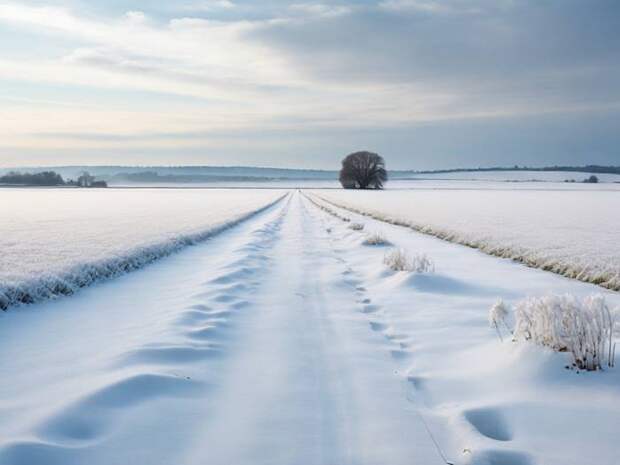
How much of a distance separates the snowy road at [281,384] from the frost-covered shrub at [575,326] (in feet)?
0.69

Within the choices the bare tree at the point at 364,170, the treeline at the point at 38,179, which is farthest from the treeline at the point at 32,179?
the bare tree at the point at 364,170

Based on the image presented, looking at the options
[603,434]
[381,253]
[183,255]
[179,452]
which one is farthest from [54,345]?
[381,253]

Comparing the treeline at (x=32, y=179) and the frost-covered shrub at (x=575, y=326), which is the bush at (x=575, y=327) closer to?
the frost-covered shrub at (x=575, y=326)

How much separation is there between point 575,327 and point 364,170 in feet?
356

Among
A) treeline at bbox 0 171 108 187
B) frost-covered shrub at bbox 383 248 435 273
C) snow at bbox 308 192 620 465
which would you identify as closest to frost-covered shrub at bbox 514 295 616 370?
snow at bbox 308 192 620 465

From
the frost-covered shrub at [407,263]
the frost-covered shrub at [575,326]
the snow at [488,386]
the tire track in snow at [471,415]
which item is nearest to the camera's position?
the tire track in snow at [471,415]

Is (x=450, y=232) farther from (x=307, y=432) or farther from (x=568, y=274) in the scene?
(x=307, y=432)

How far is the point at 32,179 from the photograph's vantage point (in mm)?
143000

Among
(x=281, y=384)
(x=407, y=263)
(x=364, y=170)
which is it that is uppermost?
(x=364, y=170)

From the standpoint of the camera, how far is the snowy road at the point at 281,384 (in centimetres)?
332

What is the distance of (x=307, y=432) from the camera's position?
11.7 ft

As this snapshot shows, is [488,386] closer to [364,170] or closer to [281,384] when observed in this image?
[281,384]

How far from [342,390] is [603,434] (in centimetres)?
197

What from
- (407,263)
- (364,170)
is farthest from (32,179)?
(407,263)
